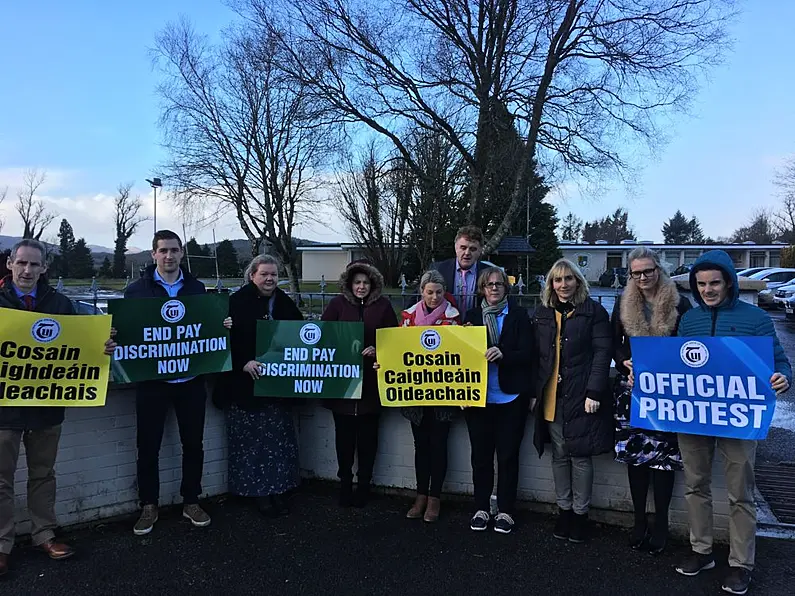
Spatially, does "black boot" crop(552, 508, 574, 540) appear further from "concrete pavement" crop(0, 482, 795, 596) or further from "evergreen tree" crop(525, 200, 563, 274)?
"evergreen tree" crop(525, 200, 563, 274)

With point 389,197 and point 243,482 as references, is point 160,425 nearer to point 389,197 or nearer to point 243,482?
point 243,482

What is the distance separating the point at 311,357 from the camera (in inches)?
192

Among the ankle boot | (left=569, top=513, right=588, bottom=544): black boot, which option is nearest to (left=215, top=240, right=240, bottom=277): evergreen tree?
the ankle boot

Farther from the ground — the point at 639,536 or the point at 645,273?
the point at 645,273

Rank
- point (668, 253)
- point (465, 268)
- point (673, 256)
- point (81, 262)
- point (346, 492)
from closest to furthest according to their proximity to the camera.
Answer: point (346, 492), point (465, 268), point (668, 253), point (673, 256), point (81, 262)

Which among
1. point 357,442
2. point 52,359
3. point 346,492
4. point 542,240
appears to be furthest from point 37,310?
point 542,240

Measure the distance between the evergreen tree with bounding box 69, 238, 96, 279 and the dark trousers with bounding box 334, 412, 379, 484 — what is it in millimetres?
64815

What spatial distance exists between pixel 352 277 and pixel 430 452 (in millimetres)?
1605

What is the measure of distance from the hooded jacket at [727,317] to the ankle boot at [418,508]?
2.41m

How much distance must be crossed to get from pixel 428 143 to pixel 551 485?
661 inches

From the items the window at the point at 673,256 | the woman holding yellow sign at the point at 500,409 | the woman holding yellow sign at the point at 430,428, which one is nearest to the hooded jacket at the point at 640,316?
the woman holding yellow sign at the point at 500,409

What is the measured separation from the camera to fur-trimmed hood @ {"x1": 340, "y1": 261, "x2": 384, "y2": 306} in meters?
4.86

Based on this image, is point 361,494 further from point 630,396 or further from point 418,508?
point 630,396

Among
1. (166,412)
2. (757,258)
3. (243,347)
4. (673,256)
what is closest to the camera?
(166,412)
